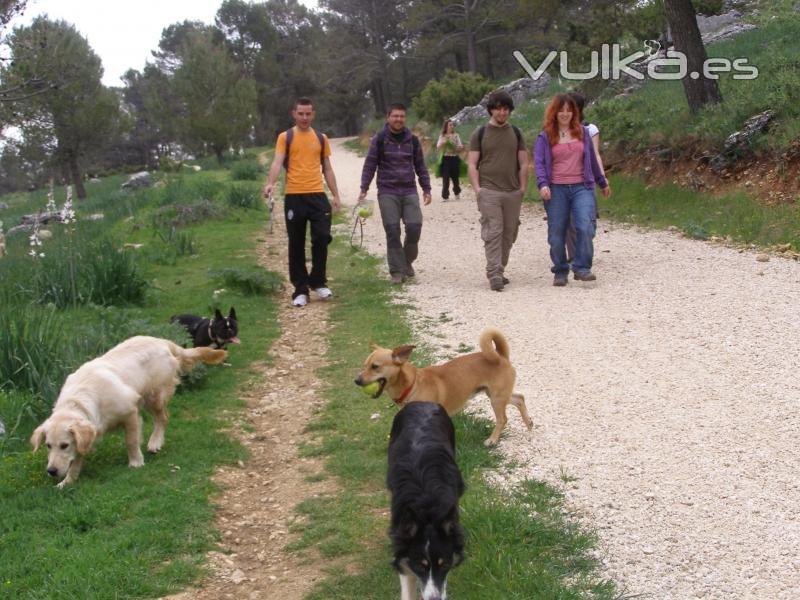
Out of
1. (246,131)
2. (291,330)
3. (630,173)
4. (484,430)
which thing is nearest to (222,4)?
(246,131)

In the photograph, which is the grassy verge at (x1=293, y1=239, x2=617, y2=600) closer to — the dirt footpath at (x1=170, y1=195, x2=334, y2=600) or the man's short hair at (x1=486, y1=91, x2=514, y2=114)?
the dirt footpath at (x1=170, y1=195, x2=334, y2=600)

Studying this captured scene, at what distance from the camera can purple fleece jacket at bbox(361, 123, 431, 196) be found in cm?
1071

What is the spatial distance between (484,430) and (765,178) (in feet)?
30.2

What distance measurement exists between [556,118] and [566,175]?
72cm

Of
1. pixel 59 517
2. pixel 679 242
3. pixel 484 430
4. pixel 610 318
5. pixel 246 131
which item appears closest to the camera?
pixel 59 517

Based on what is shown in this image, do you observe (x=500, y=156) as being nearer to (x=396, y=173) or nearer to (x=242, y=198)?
(x=396, y=173)

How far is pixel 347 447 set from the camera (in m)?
5.93

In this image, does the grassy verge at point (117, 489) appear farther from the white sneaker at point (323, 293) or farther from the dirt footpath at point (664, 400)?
the dirt footpath at point (664, 400)

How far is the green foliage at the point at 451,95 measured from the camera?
3384 centimetres

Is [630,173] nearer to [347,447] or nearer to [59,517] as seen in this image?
[347,447]

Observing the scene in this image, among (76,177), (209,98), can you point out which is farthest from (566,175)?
(209,98)

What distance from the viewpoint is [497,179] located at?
1020 cm

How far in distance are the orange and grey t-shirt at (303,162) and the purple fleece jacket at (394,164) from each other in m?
0.75

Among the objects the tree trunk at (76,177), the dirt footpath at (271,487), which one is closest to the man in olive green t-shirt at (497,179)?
the dirt footpath at (271,487)
